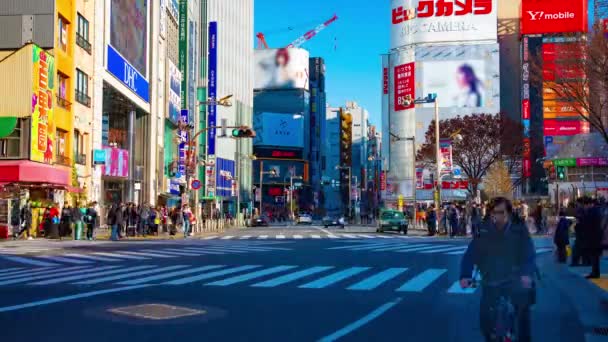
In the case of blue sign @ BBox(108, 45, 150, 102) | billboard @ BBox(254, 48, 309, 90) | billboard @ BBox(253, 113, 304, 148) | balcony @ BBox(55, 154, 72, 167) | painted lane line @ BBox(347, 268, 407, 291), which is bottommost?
painted lane line @ BBox(347, 268, 407, 291)

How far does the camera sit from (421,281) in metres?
14.7

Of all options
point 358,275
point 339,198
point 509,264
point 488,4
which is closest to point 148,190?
point 358,275

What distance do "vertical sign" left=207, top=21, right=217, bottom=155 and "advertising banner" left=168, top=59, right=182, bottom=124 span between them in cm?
1393

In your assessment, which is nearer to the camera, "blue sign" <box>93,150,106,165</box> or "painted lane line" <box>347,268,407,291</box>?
"painted lane line" <box>347,268,407,291</box>

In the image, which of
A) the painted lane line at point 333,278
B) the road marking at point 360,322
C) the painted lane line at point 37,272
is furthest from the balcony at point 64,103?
the road marking at point 360,322

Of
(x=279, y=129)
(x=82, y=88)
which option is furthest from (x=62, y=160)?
(x=279, y=129)

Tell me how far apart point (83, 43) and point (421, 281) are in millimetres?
32507

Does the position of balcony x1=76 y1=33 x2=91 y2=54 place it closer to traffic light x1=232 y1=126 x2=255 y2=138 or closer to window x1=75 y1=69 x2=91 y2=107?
window x1=75 y1=69 x2=91 y2=107

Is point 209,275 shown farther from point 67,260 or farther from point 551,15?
point 551,15

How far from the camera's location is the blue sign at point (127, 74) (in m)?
45.9

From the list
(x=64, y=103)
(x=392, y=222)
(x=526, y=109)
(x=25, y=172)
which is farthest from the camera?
(x=526, y=109)

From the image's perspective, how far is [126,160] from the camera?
52.1m

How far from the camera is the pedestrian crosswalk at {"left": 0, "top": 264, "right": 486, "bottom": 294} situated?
13734mm

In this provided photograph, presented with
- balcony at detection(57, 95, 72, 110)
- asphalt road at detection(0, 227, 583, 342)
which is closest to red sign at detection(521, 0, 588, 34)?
balcony at detection(57, 95, 72, 110)
